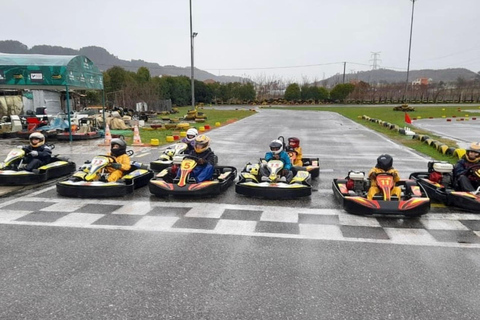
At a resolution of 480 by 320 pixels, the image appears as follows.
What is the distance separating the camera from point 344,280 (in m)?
4.08

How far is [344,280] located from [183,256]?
1865 millimetres

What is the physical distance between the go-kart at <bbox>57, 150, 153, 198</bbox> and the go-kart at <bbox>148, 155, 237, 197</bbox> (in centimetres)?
49

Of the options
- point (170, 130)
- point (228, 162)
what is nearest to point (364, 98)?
point (170, 130)

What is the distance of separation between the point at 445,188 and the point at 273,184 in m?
3.16

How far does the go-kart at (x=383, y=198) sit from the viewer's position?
239 inches

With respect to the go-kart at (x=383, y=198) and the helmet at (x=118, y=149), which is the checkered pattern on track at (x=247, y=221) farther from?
the helmet at (x=118, y=149)

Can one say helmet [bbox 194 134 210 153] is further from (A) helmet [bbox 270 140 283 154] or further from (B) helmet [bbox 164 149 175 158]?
(B) helmet [bbox 164 149 175 158]

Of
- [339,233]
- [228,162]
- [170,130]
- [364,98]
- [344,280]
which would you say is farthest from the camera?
[364,98]

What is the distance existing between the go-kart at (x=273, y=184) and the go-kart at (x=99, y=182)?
82.7 inches

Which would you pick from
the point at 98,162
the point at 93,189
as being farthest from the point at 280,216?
the point at 98,162

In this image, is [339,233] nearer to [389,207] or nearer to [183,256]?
[389,207]

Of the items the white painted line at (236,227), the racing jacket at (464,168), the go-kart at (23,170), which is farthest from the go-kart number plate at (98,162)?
the racing jacket at (464,168)

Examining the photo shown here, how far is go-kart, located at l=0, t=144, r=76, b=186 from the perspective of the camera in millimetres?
8088

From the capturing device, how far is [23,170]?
8.50 meters
